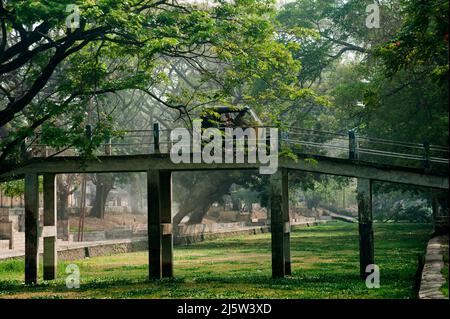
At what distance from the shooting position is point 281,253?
25.6 m

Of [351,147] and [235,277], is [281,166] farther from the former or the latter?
[235,277]

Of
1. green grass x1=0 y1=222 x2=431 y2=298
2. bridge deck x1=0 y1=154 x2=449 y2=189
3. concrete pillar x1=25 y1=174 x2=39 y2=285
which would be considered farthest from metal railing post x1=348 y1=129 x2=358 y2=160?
concrete pillar x1=25 y1=174 x2=39 y2=285

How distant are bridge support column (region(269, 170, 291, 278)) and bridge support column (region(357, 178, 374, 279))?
2.84 m

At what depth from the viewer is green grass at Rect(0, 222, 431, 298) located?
792 inches

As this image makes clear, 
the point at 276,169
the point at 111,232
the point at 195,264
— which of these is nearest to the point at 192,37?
the point at 276,169

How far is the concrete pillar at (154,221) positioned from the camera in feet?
86.4

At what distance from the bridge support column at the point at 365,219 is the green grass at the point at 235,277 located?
0.89m

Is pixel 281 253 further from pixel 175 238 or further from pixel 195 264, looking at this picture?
pixel 175 238

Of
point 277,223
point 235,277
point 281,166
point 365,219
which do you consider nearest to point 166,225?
point 235,277

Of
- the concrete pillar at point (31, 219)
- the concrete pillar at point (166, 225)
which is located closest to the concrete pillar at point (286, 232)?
the concrete pillar at point (166, 225)

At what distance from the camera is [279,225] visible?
85.0ft

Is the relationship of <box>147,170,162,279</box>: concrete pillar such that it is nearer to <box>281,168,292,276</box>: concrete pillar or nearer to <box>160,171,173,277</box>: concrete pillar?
<box>160,171,173,277</box>: concrete pillar

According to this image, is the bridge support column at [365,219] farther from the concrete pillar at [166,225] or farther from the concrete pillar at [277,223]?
the concrete pillar at [166,225]
